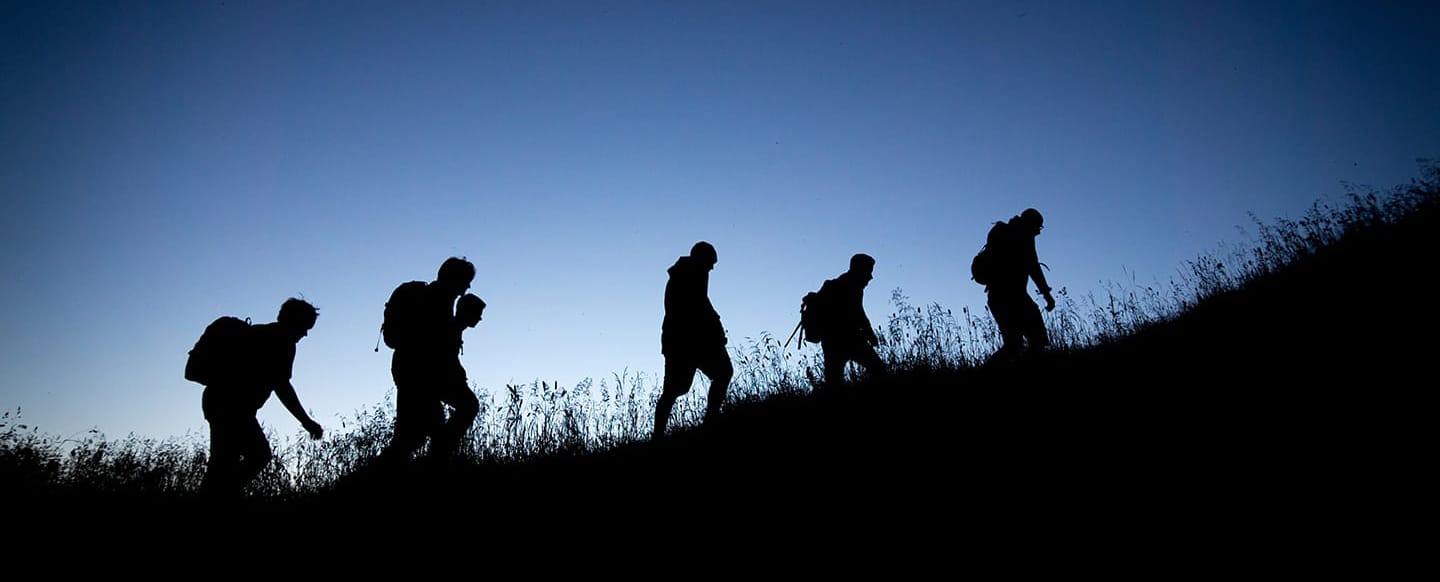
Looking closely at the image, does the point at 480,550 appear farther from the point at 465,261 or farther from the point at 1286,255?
the point at 1286,255

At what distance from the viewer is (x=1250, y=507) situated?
165cm

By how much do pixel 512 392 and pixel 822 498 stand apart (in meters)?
3.37

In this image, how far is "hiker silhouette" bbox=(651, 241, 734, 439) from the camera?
4.36 metres

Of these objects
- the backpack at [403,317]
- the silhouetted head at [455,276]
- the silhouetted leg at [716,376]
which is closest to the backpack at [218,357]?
the backpack at [403,317]

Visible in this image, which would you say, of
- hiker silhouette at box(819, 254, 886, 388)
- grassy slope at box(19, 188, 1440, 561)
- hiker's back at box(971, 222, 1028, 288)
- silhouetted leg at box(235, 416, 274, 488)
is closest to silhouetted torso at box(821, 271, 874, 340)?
hiker silhouette at box(819, 254, 886, 388)

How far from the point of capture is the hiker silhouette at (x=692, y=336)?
436 cm

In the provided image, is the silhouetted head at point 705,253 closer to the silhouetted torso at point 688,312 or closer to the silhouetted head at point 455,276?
the silhouetted torso at point 688,312

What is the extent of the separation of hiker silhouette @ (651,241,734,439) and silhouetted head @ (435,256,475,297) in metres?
1.46

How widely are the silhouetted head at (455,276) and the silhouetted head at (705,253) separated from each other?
5.49 feet

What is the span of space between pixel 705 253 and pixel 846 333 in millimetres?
1450

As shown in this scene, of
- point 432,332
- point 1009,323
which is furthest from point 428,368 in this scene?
point 1009,323

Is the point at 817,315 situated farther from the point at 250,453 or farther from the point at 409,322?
the point at 250,453

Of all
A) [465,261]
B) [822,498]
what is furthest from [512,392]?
[822,498]

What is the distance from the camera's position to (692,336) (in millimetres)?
4430
